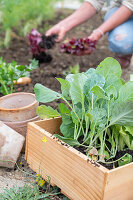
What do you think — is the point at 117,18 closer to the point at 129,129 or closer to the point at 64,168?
the point at 129,129

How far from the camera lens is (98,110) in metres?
1.17

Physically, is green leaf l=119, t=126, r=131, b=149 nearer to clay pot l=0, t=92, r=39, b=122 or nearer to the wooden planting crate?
the wooden planting crate

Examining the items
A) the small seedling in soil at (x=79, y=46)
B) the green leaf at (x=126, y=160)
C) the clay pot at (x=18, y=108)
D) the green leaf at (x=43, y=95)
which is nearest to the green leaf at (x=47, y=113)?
the green leaf at (x=43, y=95)

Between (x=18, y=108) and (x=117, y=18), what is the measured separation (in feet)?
5.54

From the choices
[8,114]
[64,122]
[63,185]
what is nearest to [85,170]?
[63,185]

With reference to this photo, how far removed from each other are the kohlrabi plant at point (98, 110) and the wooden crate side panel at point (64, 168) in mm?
80

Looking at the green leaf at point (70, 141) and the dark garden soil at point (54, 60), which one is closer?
the green leaf at point (70, 141)

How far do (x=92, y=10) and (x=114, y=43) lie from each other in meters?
0.41

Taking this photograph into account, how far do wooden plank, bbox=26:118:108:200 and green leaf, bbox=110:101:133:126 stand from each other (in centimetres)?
21

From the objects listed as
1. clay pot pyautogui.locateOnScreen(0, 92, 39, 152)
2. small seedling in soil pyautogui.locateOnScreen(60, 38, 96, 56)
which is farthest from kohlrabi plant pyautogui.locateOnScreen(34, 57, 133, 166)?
small seedling in soil pyautogui.locateOnScreen(60, 38, 96, 56)

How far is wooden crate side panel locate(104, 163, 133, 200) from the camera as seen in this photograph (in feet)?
3.43

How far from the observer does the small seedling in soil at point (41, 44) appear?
2955 millimetres

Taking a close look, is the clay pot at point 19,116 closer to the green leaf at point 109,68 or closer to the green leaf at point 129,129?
the green leaf at point 109,68

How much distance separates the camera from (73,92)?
1.24 metres
